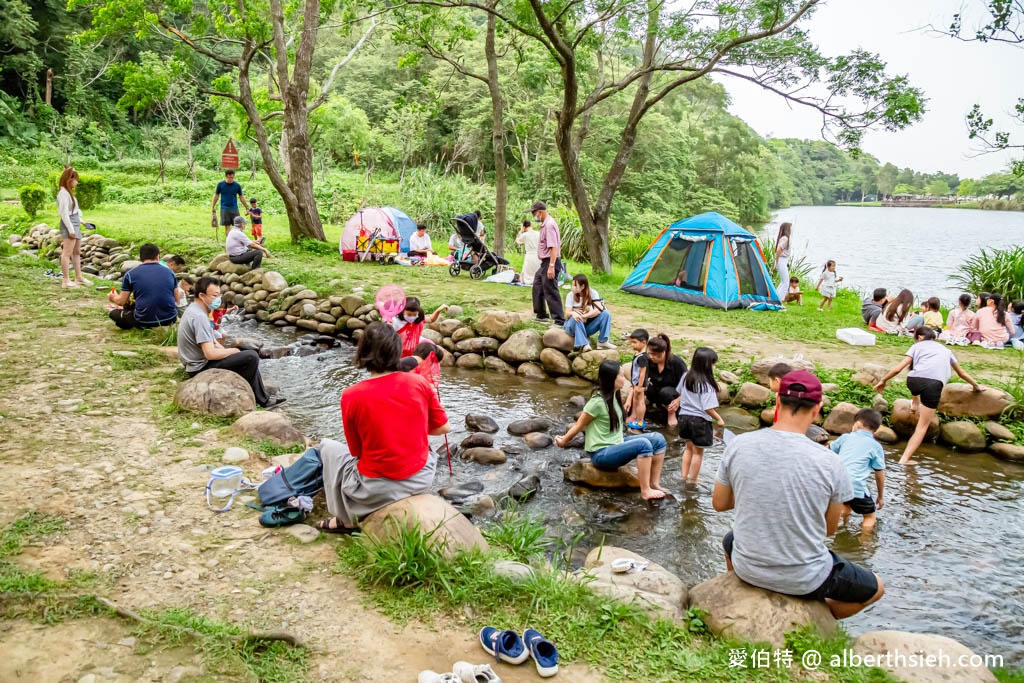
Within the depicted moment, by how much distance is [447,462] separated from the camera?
5.84 m

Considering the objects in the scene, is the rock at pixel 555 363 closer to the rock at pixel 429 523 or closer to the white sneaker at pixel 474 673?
the rock at pixel 429 523

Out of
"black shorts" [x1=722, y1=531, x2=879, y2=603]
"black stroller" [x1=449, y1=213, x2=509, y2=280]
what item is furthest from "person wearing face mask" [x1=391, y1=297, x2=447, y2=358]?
"black stroller" [x1=449, y1=213, x2=509, y2=280]

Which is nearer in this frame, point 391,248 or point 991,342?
point 991,342

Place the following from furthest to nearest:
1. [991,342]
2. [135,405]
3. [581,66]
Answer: [581,66], [991,342], [135,405]

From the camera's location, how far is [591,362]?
26.9 ft

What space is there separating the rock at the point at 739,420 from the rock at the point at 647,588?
3.74 meters

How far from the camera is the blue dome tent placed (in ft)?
36.1

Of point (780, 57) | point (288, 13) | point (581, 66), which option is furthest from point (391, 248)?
point (780, 57)

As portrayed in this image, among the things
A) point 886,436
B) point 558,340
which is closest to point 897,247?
point 886,436

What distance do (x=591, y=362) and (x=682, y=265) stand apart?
4.22 m

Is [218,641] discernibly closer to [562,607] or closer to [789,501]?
[562,607]

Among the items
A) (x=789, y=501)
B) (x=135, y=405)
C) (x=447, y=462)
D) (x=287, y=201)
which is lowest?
(x=447, y=462)

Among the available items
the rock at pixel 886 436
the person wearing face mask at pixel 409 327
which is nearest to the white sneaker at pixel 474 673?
the person wearing face mask at pixel 409 327

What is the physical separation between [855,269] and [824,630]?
73.3 ft
